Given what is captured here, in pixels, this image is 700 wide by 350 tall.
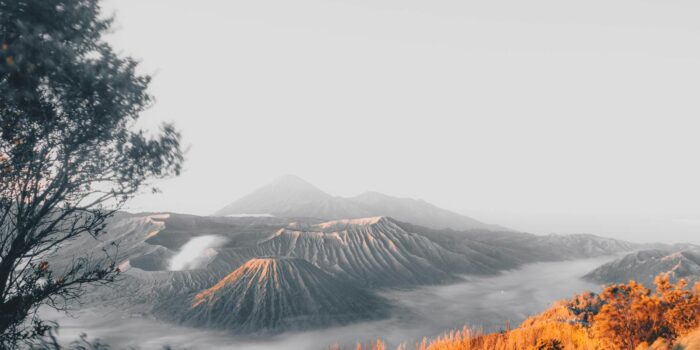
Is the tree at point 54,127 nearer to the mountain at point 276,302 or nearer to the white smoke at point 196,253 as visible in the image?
the mountain at point 276,302

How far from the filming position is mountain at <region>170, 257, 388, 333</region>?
68.6m

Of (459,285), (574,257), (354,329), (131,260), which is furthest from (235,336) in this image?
(574,257)

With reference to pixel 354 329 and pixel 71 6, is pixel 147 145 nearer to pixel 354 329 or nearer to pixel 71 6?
pixel 71 6

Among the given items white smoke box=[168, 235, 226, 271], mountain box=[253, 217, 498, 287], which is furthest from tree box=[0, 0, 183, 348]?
mountain box=[253, 217, 498, 287]

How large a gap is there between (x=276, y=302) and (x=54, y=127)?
224 ft

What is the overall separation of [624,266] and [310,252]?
97791 millimetres

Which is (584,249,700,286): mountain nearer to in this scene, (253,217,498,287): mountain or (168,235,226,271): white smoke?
(253,217,498,287): mountain

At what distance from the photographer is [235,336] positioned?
63.8 meters

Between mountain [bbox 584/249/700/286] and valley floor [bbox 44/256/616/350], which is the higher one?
mountain [bbox 584/249/700/286]

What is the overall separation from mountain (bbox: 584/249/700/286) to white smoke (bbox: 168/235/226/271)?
11693 cm

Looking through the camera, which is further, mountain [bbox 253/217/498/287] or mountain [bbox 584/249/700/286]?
mountain [bbox 253/217/498/287]

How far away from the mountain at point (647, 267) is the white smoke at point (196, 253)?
116928mm

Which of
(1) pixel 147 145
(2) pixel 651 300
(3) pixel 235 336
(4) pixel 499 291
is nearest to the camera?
(2) pixel 651 300

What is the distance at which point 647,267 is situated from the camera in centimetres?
10394
